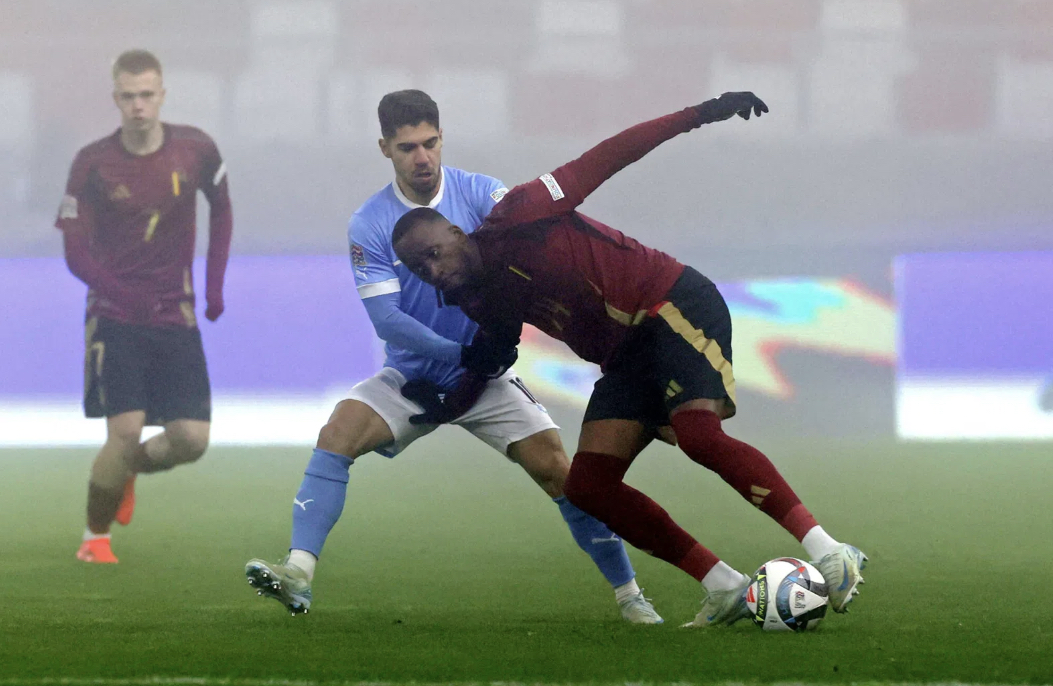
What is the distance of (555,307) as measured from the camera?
344 cm

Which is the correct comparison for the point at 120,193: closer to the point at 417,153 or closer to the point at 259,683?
the point at 417,153

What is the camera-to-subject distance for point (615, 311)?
344 centimetres

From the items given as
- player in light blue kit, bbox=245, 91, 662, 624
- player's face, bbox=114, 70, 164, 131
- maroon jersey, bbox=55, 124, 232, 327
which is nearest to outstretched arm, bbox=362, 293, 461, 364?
player in light blue kit, bbox=245, 91, 662, 624

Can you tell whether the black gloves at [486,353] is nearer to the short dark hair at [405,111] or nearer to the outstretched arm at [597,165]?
the outstretched arm at [597,165]

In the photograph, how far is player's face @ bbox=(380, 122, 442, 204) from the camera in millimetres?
3861

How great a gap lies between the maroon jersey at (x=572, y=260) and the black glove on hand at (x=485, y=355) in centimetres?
18

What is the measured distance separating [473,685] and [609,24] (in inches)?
307

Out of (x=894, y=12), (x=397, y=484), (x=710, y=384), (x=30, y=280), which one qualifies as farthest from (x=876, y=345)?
(x=710, y=384)

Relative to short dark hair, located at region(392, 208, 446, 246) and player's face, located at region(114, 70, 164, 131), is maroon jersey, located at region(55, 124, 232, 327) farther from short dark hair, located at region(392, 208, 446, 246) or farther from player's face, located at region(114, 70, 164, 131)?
short dark hair, located at region(392, 208, 446, 246)

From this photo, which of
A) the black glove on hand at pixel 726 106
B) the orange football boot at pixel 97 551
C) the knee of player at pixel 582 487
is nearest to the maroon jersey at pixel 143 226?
the orange football boot at pixel 97 551

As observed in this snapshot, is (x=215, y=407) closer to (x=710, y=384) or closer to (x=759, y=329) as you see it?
(x=759, y=329)

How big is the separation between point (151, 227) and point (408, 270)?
2.70 m

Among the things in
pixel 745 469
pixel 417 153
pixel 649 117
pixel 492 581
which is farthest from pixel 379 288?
pixel 649 117

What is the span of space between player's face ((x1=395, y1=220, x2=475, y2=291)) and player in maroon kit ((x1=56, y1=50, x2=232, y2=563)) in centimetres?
249
